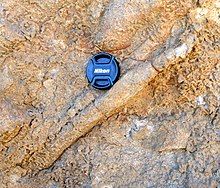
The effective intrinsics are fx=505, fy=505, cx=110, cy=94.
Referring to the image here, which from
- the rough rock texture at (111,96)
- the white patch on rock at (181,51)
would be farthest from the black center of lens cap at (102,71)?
the white patch on rock at (181,51)

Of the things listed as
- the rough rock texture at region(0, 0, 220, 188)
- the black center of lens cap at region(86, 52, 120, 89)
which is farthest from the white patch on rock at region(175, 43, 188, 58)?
the black center of lens cap at region(86, 52, 120, 89)

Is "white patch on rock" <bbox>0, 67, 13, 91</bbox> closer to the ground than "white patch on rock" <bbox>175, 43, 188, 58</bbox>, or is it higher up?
higher up

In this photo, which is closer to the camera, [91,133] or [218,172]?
[218,172]

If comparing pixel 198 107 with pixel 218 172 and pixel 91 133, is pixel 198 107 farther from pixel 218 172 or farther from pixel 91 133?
pixel 91 133

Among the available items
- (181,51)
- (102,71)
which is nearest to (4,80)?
(102,71)

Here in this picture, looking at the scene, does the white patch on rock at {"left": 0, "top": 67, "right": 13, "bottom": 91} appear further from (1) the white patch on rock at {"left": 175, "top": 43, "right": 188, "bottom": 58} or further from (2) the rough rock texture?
(1) the white patch on rock at {"left": 175, "top": 43, "right": 188, "bottom": 58}

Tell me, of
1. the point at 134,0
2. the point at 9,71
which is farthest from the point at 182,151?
the point at 9,71

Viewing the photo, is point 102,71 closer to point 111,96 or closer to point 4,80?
point 111,96
